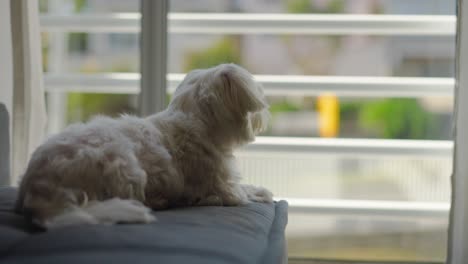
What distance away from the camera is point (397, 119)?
11.3 feet

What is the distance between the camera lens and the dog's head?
7.43 feet

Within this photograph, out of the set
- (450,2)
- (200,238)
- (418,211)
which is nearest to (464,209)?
(418,211)

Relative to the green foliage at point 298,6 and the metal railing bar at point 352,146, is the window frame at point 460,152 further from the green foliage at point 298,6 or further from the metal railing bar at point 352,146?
the green foliage at point 298,6

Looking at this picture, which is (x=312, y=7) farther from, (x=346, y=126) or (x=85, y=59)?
(x=85, y=59)

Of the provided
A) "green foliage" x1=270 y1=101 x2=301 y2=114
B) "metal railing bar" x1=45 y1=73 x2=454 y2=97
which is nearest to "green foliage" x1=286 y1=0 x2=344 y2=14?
"metal railing bar" x1=45 y1=73 x2=454 y2=97

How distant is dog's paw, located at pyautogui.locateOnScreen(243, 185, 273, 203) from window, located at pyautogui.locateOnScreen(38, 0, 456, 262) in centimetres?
92

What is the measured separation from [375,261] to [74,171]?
6.30 ft

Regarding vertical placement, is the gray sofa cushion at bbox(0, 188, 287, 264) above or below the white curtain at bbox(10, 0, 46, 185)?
below

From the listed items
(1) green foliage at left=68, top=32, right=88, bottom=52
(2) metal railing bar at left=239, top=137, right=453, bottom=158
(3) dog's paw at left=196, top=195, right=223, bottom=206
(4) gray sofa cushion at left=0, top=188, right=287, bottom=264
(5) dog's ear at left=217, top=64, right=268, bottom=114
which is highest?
(1) green foliage at left=68, top=32, right=88, bottom=52

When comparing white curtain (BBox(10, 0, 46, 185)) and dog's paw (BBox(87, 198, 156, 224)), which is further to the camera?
white curtain (BBox(10, 0, 46, 185))

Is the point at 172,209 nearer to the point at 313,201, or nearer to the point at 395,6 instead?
the point at 313,201

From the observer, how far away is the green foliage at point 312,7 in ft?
11.1

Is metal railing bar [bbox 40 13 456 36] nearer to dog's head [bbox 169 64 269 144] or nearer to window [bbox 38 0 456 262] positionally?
window [bbox 38 0 456 262]

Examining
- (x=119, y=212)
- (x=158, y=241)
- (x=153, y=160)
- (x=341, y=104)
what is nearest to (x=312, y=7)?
(x=341, y=104)
